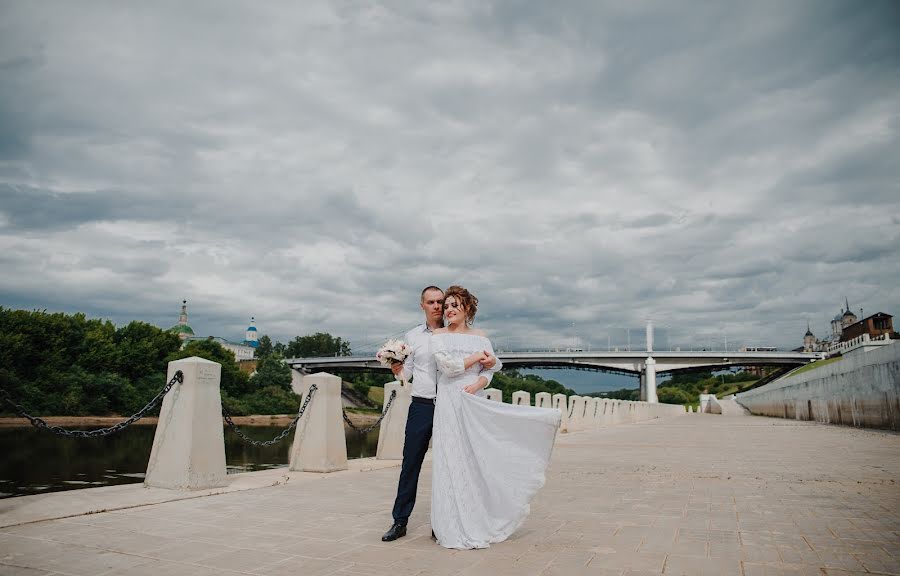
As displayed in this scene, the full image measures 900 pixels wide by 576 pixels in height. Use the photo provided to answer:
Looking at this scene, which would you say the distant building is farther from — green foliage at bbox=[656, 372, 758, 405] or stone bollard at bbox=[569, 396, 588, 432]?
stone bollard at bbox=[569, 396, 588, 432]

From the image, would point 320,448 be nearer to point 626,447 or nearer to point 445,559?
point 445,559

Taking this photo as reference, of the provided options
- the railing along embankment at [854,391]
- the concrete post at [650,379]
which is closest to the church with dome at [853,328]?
the concrete post at [650,379]

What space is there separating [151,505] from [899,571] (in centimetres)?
645

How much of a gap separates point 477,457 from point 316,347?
15402 cm

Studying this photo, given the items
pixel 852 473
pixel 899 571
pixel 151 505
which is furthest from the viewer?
pixel 852 473

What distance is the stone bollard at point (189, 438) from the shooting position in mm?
7098

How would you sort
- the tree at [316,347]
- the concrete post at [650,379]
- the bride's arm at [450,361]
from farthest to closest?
the tree at [316,347]
the concrete post at [650,379]
the bride's arm at [450,361]

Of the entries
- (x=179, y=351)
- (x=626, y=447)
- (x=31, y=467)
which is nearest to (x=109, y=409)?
(x=179, y=351)

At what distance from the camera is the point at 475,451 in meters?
4.87

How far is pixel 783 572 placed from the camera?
383 centimetres

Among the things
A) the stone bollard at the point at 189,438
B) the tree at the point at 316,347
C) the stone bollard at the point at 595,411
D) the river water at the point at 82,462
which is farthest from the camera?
the tree at the point at 316,347

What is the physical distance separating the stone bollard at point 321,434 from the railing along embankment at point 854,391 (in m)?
14.2

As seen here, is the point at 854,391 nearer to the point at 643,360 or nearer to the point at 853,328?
the point at 643,360

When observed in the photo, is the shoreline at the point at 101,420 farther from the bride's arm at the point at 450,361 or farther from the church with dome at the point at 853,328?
the church with dome at the point at 853,328
